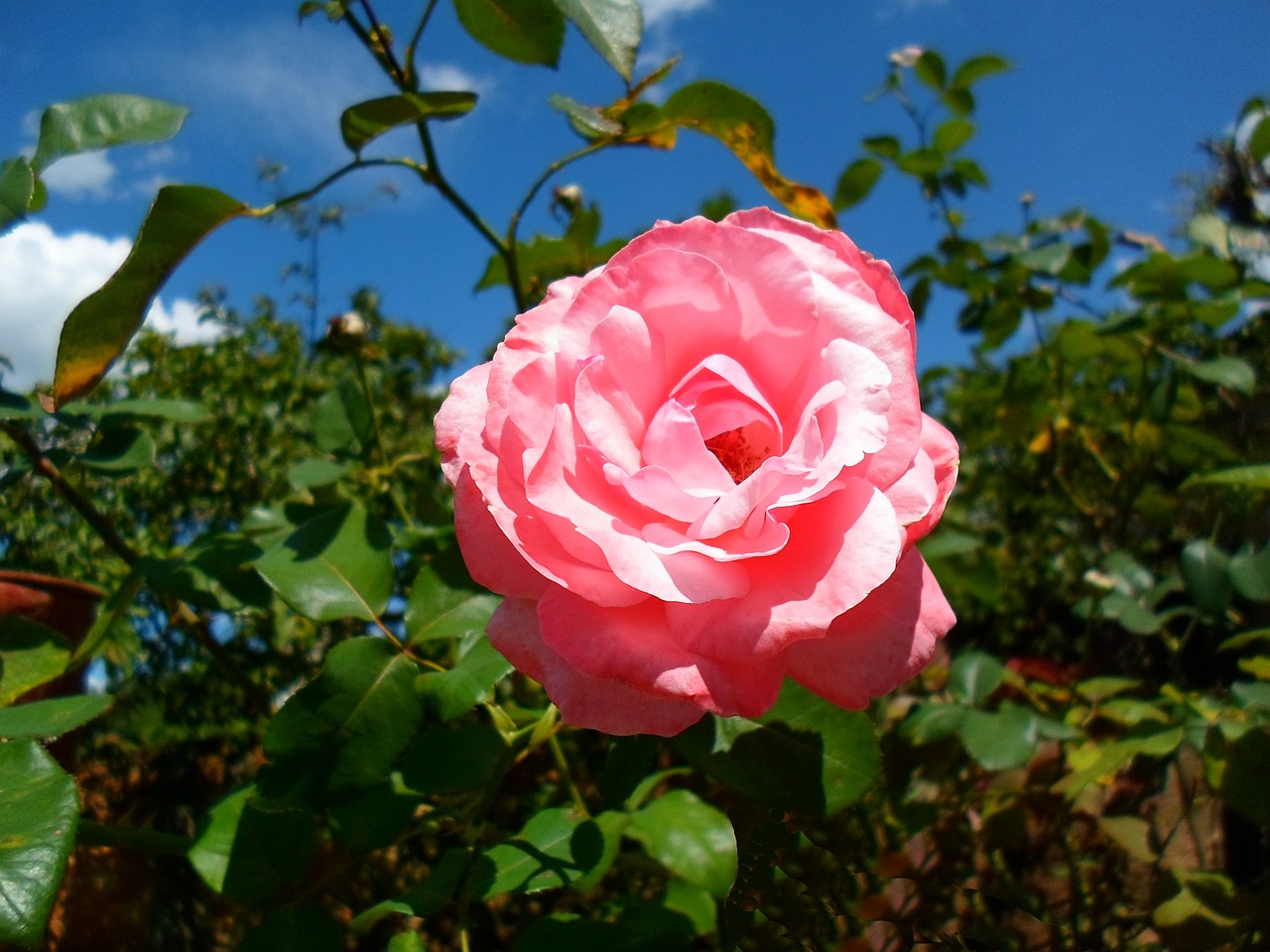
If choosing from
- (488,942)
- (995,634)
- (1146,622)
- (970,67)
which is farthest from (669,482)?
(995,634)

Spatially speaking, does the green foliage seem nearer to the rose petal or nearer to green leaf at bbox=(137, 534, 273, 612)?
green leaf at bbox=(137, 534, 273, 612)

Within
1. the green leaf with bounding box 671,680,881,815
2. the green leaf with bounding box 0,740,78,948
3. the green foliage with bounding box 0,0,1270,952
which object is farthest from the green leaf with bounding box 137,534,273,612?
the green leaf with bounding box 671,680,881,815

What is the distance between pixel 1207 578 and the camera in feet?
3.63

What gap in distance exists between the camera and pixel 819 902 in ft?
1.84

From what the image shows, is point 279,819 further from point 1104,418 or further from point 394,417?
point 1104,418

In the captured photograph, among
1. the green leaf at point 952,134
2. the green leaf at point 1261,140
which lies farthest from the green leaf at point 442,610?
the green leaf at point 1261,140

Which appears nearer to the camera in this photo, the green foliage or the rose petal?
the rose petal

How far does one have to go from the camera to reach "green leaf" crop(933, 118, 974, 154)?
59.9 inches

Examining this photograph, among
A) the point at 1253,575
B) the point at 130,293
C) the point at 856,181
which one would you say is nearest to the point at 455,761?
the point at 130,293

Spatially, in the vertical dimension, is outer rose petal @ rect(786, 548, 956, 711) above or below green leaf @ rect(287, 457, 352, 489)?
below

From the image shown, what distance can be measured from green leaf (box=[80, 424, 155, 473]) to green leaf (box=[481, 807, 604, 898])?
60 cm

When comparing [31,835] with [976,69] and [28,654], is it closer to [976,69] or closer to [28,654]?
[28,654]

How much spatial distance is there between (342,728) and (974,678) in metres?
0.83

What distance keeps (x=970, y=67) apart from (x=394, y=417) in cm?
134
